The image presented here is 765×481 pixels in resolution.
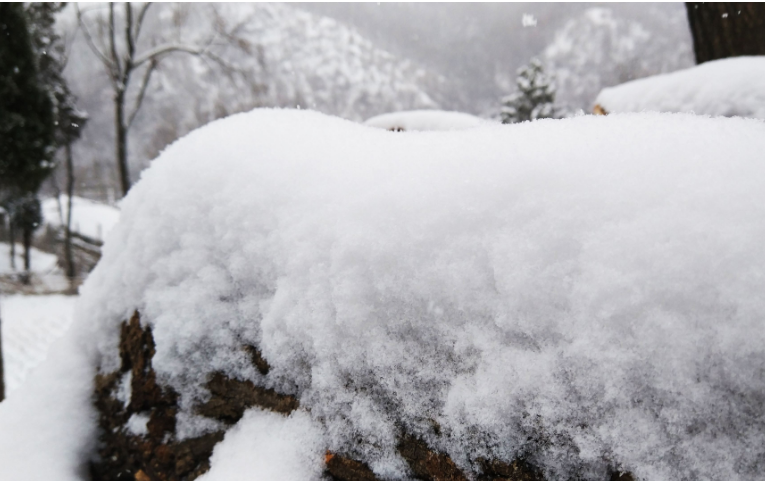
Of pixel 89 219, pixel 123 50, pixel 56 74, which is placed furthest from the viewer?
pixel 89 219

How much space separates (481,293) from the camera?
74cm

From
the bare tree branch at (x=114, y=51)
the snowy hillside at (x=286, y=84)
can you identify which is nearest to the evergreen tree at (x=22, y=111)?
the bare tree branch at (x=114, y=51)

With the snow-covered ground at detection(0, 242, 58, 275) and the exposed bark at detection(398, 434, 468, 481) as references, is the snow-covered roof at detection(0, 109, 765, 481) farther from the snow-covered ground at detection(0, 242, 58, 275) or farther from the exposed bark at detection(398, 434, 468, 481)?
the snow-covered ground at detection(0, 242, 58, 275)

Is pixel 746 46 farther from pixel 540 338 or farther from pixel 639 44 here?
pixel 639 44

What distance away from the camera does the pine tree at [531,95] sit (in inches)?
793

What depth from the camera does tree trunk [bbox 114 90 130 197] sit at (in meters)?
8.52

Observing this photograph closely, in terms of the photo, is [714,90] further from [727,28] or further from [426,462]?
[426,462]

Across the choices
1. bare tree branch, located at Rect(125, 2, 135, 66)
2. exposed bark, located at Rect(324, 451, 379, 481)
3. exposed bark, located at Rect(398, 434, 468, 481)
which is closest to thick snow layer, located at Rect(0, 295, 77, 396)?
bare tree branch, located at Rect(125, 2, 135, 66)

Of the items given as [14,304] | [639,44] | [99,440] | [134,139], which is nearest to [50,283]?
[14,304]

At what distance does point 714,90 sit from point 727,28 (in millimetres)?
1351

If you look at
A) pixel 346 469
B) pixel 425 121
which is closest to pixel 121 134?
pixel 425 121

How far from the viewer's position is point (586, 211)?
68 cm

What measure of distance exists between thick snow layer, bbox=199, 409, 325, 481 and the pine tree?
2103 cm

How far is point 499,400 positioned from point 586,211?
14.5 inches
